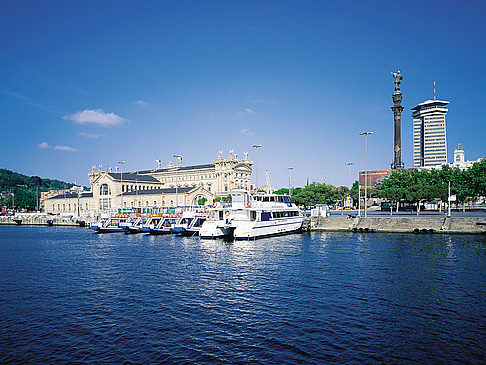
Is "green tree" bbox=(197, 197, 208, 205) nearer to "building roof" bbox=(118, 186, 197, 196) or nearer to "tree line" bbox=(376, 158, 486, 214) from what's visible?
"building roof" bbox=(118, 186, 197, 196)

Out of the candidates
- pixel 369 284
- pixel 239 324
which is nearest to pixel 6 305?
pixel 239 324

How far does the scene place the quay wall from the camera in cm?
Answer: 6788

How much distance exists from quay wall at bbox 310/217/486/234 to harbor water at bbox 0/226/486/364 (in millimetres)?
25004

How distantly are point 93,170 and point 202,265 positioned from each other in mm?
159948

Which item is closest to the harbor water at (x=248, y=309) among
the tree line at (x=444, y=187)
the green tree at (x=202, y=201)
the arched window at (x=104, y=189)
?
the tree line at (x=444, y=187)

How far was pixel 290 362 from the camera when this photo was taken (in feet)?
57.0

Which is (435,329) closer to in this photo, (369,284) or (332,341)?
(332,341)

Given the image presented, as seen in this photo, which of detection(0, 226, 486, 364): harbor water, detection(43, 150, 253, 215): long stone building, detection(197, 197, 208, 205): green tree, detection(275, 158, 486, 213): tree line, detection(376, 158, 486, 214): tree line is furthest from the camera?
detection(43, 150, 253, 215): long stone building

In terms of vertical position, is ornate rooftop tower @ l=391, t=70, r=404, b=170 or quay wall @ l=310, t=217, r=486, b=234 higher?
ornate rooftop tower @ l=391, t=70, r=404, b=170

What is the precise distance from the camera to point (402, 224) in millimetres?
72875

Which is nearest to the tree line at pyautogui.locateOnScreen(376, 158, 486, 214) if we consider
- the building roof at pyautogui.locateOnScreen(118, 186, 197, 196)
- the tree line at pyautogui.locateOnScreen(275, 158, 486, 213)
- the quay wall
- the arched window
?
the tree line at pyautogui.locateOnScreen(275, 158, 486, 213)

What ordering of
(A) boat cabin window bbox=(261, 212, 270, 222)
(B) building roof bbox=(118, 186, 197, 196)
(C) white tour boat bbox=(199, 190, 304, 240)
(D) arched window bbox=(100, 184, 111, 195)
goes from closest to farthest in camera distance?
1. (C) white tour boat bbox=(199, 190, 304, 240)
2. (A) boat cabin window bbox=(261, 212, 270, 222)
3. (B) building roof bbox=(118, 186, 197, 196)
4. (D) arched window bbox=(100, 184, 111, 195)

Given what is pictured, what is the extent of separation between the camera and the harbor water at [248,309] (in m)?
18.6

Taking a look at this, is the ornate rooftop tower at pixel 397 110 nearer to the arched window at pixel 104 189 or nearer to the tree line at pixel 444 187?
the tree line at pixel 444 187
